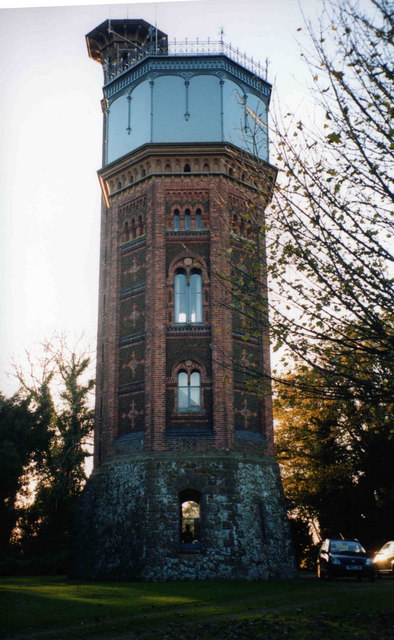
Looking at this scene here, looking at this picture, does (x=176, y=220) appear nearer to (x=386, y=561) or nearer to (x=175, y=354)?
(x=175, y=354)

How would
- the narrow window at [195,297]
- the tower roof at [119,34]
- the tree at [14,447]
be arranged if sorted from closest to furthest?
the narrow window at [195,297]
the tree at [14,447]
the tower roof at [119,34]

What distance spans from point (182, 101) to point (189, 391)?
11358mm

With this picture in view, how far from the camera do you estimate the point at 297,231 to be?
11.2 metres

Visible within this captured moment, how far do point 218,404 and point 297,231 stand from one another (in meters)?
12.0

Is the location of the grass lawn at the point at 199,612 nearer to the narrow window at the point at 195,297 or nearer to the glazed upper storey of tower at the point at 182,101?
the narrow window at the point at 195,297

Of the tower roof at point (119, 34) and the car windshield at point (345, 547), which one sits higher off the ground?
the tower roof at point (119, 34)

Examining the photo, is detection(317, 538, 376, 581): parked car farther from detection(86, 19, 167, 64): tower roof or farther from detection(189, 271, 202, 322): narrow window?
detection(86, 19, 167, 64): tower roof

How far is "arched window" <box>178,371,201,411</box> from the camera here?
888 inches

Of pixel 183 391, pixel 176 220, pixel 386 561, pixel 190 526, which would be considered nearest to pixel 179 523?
pixel 190 526

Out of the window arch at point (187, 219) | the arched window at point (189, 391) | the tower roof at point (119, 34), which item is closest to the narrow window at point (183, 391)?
the arched window at point (189, 391)

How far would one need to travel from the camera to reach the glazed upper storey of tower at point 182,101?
2503 cm

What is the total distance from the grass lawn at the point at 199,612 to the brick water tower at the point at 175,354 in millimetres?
2994

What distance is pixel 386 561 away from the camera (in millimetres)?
22609

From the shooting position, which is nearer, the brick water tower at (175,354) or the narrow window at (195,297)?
the brick water tower at (175,354)
